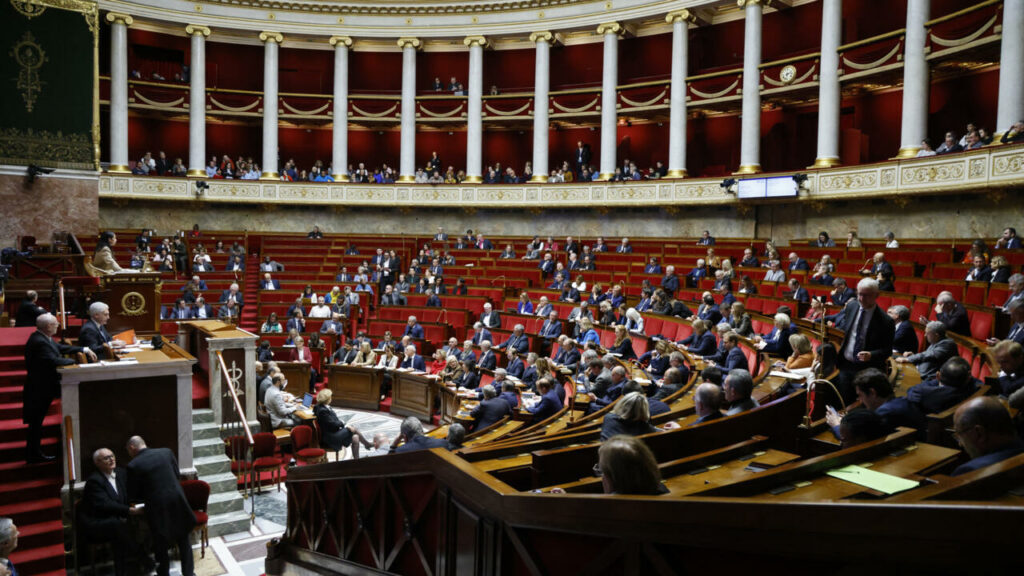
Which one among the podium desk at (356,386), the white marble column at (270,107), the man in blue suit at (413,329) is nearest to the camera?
the podium desk at (356,386)

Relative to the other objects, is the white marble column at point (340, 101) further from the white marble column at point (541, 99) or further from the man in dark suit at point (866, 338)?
the man in dark suit at point (866, 338)

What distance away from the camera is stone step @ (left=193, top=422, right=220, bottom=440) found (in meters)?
8.38

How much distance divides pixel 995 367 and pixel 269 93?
76.9ft

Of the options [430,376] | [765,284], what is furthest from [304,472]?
[765,284]

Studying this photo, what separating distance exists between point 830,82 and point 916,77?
235 cm

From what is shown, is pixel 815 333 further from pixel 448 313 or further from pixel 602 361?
pixel 448 313

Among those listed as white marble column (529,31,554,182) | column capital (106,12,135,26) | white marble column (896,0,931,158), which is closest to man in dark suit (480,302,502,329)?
white marble column (529,31,554,182)

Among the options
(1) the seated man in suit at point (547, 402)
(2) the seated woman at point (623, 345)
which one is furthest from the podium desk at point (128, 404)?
(2) the seated woman at point (623, 345)

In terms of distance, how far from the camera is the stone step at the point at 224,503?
7.56 m

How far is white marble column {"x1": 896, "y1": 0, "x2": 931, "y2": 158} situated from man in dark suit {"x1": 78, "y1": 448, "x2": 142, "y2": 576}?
16121 millimetres

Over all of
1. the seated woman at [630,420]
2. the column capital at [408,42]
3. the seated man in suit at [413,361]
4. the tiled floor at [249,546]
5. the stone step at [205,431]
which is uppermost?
the column capital at [408,42]

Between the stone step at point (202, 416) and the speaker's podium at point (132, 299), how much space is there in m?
2.14

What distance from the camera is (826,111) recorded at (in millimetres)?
17125

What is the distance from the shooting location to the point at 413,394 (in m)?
12.3
